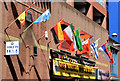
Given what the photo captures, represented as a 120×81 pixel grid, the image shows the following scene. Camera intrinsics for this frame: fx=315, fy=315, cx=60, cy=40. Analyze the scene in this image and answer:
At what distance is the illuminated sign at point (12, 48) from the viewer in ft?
65.9

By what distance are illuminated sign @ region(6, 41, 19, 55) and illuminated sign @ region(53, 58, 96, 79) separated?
7.18m

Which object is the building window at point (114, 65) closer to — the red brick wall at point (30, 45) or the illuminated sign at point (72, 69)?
the illuminated sign at point (72, 69)

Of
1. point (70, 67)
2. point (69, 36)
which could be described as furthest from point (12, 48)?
point (70, 67)

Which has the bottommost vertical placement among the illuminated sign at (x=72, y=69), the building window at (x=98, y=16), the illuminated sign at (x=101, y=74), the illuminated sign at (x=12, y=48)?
the illuminated sign at (x=101, y=74)

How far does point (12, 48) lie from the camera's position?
2042 centimetres

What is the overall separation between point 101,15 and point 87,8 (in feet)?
21.1

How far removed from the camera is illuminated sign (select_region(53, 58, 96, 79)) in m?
27.4

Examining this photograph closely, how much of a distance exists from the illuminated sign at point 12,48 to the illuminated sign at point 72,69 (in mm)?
7185

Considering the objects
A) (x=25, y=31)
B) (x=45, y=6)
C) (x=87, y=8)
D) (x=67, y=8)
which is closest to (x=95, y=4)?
(x=87, y=8)

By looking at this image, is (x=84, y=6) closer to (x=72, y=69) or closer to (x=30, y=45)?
(x=72, y=69)

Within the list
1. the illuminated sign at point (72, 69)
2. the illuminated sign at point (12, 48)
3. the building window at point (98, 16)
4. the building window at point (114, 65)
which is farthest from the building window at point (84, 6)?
the illuminated sign at point (12, 48)

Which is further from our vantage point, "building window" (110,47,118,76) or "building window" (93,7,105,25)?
"building window" (110,47,118,76)

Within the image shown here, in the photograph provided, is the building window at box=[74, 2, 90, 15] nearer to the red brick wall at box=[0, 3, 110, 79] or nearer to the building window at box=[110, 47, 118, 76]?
the red brick wall at box=[0, 3, 110, 79]

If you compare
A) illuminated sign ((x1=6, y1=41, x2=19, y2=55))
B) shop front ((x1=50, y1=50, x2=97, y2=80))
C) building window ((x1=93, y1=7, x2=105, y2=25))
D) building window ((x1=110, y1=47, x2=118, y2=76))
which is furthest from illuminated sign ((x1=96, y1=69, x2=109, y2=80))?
illuminated sign ((x1=6, y1=41, x2=19, y2=55))
